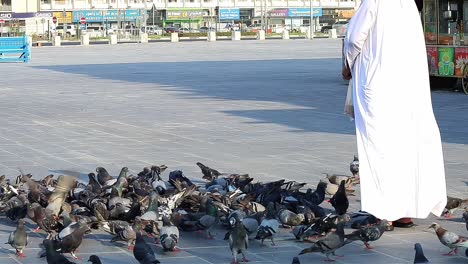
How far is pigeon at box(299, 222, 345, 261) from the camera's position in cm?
661

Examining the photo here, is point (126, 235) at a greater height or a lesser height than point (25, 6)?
lesser

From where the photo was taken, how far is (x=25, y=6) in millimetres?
92312

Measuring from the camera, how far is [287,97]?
2123 cm

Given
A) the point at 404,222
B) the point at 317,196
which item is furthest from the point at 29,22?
the point at 404,222

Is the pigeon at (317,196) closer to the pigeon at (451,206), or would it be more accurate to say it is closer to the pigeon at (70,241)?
the pigeon at (451,206)

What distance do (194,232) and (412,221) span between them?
1.68 m

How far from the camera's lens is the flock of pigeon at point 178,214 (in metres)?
6.78

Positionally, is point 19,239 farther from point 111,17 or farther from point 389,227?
point 111,17

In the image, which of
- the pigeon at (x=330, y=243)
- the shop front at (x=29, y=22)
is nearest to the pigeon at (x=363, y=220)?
the pigeon at (x=330, y=243)

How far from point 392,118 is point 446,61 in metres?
14.9

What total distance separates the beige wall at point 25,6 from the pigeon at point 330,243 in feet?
287

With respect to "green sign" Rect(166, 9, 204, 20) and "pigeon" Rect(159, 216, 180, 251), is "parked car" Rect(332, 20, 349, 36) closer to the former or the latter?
"green sign" Rect(166, 9, 204, 20)

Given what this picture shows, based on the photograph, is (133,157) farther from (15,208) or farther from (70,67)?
(70,67)

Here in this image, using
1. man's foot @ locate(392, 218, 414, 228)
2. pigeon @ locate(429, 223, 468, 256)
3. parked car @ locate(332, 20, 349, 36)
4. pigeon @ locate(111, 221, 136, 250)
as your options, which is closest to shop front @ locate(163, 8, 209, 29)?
parked car @ locate(332, 20, 349, 36)
